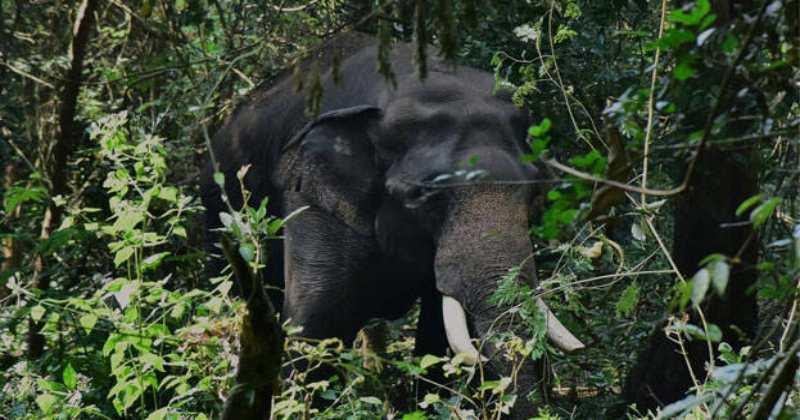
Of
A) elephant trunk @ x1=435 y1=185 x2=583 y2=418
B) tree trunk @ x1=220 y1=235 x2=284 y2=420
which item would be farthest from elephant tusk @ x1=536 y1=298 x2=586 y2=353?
tree trunk @ x1=220 y1=235 x2=284 y2=420

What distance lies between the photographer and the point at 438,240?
6.66 metres

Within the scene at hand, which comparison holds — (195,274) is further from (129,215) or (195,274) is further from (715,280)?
(715,280)

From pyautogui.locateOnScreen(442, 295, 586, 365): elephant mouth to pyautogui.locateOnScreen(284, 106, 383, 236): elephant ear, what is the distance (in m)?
0.77

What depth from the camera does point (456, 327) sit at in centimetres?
617

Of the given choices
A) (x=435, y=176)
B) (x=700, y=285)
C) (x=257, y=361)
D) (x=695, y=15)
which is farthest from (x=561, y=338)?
(x=700, y=285)

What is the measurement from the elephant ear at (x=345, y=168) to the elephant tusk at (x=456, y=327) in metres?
0.77

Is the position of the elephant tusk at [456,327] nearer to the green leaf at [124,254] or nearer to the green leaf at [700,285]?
the green leaf at [124,254]

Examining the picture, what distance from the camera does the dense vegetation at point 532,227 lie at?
290 cm

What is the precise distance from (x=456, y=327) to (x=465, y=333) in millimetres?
63

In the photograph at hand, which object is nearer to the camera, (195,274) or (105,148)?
(105,148)

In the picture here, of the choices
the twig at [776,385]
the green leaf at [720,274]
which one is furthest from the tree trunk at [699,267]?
the green leaf at [720,274]

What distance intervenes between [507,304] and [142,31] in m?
2.71

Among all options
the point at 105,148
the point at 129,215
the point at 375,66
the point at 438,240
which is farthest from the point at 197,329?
the point at 375,66

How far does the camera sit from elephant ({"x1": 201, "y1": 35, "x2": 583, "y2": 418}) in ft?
21.3
